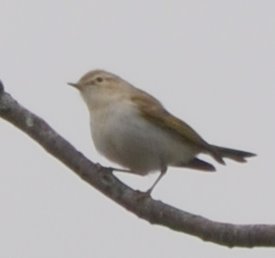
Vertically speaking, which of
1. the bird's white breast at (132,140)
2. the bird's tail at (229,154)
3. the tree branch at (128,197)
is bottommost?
the tree branch at (128,197)

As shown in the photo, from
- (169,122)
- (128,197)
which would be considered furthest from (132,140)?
(128,197)

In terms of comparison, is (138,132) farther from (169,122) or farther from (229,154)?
(229,154)

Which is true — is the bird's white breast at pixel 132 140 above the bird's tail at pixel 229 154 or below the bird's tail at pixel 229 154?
below

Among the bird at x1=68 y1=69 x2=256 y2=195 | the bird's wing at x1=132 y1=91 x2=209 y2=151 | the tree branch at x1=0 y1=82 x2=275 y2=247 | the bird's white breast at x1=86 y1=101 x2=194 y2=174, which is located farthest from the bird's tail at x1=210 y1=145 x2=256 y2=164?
the tree branch at x1=0 y1=82 x2=275 y2=247

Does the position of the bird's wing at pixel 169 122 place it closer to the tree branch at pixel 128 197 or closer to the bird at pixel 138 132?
the bird at pixel 138 132

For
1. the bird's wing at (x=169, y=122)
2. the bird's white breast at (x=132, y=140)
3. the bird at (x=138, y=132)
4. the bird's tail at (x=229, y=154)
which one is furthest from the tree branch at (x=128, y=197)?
the bird's tail at (x=229, y=154)

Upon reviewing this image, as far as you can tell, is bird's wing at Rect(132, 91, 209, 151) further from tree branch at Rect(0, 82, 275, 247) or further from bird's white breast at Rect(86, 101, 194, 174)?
tree branch at Rect(0, 82, 275, 247)
